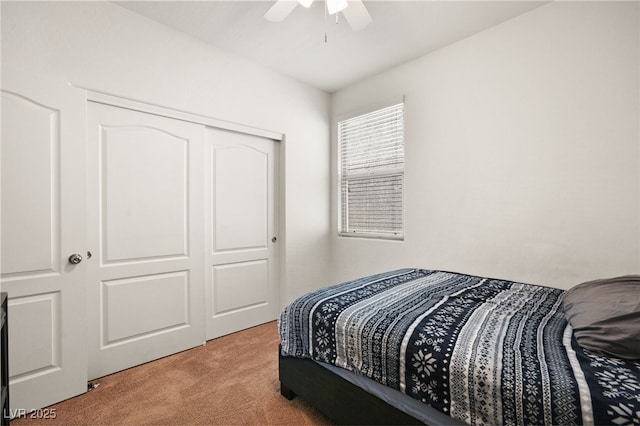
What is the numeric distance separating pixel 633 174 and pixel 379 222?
1.98 meters

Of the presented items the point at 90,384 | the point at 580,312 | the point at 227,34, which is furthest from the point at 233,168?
the point at 580,312

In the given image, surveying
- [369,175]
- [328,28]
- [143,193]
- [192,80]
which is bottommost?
[143,193]

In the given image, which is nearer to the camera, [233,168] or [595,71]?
[595,71]

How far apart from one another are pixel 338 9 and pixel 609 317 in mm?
2110

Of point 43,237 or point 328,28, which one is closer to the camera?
point 43,237

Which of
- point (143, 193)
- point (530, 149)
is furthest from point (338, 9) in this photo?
point (143, 193)

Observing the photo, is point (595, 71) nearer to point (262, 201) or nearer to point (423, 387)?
point (423, 387)

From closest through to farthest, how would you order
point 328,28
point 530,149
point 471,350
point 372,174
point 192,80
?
point 471,350 < point 530,149 < point 328,28 < point 192,80 < point 372,174

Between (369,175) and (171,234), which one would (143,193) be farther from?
(369,175)

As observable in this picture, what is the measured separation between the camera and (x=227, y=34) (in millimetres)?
2568

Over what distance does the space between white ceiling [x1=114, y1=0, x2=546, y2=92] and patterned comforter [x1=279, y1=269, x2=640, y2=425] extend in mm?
2037

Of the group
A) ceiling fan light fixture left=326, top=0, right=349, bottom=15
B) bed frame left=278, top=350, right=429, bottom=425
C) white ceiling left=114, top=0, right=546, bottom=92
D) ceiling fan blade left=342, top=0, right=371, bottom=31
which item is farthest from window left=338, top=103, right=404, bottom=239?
bed frame left=278, top=350, right=429, bottom=425

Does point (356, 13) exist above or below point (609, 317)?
above

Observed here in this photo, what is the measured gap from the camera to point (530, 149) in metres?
2.33
